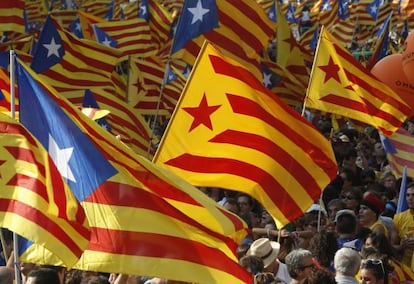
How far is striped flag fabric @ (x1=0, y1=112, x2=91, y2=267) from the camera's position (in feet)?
22.1

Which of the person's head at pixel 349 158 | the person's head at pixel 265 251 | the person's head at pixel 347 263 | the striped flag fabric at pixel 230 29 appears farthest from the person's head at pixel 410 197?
the person's head at pixel 347 263

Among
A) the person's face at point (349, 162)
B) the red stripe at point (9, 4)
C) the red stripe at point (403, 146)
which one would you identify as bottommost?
the person's face at point (349, 162)

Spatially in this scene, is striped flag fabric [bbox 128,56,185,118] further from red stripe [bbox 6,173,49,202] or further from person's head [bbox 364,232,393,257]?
red stripe [bbox 6,173,49,202]

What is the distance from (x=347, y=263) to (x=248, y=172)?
1.20m

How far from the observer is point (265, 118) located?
9.34 meters

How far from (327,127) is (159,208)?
43.6ft

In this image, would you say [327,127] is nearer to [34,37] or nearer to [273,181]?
[34,37]

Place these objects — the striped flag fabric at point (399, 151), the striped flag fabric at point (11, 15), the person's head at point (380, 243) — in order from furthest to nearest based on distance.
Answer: the striped flag fabric at point (11, 15) < the striped flag fabric at point (399, 151) < the person's head at point (380, 243)

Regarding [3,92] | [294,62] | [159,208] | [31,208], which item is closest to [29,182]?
[31,208]

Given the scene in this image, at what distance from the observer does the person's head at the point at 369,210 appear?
11.3 metres

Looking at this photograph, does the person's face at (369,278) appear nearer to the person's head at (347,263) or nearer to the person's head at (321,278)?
the person's head at (347,263)

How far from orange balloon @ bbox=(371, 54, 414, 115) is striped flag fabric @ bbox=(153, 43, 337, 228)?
303 inches

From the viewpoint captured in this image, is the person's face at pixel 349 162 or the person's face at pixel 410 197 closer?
the person's face at pixel 410 197

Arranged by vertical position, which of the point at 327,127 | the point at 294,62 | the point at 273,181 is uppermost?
the point at 273,181
